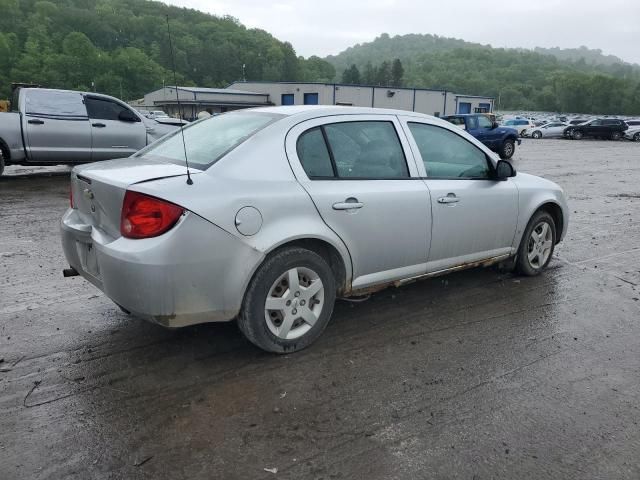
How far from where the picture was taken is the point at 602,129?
36.3 meters

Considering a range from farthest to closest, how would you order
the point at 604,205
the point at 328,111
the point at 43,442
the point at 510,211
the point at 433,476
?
the point at 604,205, the point at 510,211, the point at 328,111, the point at 43,442, the point at 433,476

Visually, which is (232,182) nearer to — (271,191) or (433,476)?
(271,191)

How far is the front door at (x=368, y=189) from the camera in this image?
11.3 feet

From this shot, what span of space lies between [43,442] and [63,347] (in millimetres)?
1075

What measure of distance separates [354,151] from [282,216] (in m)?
0.86

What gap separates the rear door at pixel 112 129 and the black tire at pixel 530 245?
28.6 ft

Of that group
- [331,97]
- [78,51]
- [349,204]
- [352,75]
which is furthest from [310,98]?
[352,75]

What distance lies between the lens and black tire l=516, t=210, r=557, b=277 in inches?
194

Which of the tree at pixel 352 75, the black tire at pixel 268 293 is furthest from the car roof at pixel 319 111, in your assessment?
the tree at pixel 352 75

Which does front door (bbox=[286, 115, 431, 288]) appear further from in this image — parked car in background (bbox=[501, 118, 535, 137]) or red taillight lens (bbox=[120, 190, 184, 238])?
parked car in background (bbox=[501, 118, 535, 137])

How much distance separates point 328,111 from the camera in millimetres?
3725

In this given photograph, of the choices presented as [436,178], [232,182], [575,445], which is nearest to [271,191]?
[232,182]

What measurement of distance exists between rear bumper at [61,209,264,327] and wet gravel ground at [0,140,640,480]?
452mm

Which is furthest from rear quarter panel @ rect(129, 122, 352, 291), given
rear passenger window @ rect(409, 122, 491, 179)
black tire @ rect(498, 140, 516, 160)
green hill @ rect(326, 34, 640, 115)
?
green hill @ rect(326, 34, 640, 115)
